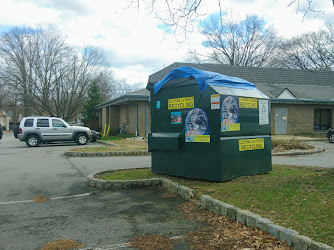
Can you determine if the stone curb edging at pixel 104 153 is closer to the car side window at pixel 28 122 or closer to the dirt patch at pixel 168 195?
the car side window at pixel 28 122

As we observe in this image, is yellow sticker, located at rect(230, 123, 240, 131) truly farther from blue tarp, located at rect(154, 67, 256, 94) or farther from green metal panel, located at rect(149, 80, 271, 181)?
blue tarp, located at rect(154, 67, 256, 94)

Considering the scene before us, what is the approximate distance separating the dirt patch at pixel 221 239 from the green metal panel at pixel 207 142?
86.8 inches

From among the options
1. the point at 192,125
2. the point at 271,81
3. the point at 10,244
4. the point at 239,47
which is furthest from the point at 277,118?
the point at 239,47

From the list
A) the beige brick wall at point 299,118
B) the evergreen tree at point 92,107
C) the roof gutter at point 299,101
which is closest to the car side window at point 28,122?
the roof gutter at point 299,101

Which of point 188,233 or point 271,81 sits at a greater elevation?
point 271,81

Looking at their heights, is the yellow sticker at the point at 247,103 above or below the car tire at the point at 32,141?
above

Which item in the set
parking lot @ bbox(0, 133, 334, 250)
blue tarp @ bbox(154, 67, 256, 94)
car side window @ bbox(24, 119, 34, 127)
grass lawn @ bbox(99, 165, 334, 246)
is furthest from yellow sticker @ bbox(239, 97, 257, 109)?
car side window @ bbox(24, 119, 34, 127)

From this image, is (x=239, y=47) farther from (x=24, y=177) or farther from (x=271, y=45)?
(x=24, y=177)

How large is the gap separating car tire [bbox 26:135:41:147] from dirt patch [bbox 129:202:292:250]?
53.6 feet

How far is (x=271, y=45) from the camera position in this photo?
50.4m

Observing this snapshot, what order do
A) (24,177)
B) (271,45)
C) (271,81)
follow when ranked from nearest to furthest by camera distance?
1. (24,177)
2. (271,81)
3. (271,45)

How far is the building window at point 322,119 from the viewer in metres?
27.0

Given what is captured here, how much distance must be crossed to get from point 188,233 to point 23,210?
10.4 feet

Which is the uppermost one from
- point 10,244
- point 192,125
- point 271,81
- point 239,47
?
point 239,47
